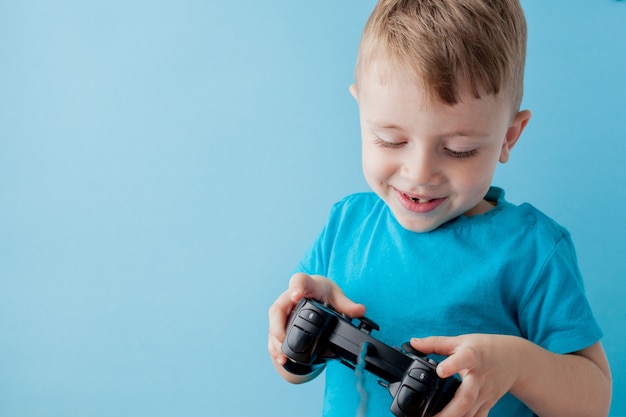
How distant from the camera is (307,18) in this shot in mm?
1342

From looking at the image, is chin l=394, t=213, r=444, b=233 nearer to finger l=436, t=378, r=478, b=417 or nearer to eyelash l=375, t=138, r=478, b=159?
eyelash l=375, t=138, r=478, b=159

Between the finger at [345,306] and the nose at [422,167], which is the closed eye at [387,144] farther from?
the finger at [345,306]

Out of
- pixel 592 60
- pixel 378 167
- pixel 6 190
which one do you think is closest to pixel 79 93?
pixel 6 190

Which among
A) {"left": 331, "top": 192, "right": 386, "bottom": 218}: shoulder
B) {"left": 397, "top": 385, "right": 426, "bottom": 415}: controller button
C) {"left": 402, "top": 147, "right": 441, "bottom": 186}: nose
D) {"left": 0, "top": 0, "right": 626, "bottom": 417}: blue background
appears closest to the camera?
{"left": 397, "top": 385, "right": 426, "bottom": 415}: controller button

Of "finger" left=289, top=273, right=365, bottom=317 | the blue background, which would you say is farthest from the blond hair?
the blue background

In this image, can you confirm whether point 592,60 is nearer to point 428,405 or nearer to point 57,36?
point 428,405

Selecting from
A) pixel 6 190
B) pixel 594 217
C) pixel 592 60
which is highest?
pixel 592 60

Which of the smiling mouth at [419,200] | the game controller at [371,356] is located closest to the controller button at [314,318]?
the game controller at [371,356]

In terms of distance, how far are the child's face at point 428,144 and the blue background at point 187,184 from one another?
49 centimetres

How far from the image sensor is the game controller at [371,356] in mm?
663

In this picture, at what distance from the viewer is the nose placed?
770 mm

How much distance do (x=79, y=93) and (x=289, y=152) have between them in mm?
392

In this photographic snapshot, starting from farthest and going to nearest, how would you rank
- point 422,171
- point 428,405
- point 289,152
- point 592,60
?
point 289,152 < point 592,60 < point 422,171 < point 428,405

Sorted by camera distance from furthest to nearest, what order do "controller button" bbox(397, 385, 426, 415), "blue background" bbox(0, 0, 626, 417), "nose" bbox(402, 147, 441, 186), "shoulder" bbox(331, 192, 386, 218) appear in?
"blue background" bbox(0, 0, 626, 417) → "shoulder" bbox(331, 192, 386, 218) → "nose" bbox(402, 147, 441, 186) → "controller button" bbox(397, 385, 426, 415)
